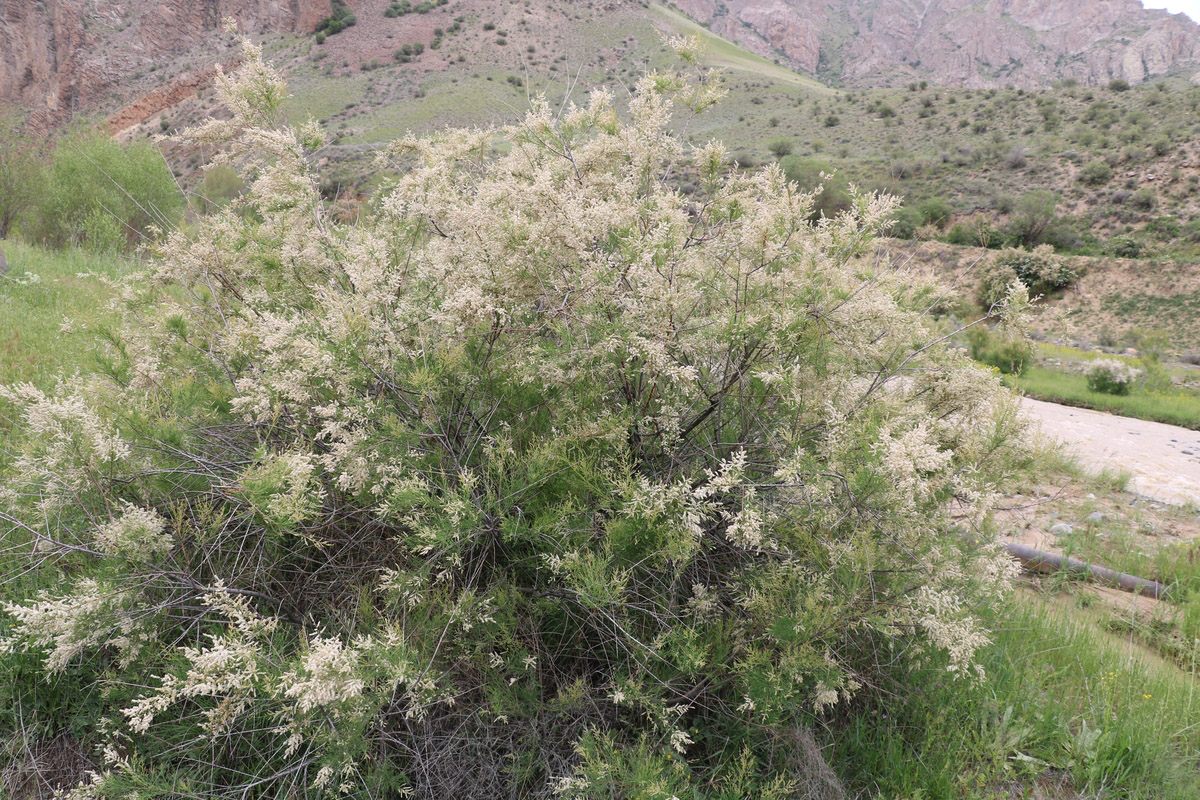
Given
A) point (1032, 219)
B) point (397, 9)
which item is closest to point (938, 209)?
point (1032, 219)

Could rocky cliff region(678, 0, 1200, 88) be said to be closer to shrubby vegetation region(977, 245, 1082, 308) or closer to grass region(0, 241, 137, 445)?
shrubby vegetation region(977, 245, 1082, 308)

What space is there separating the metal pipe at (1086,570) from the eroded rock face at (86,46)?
262 feet

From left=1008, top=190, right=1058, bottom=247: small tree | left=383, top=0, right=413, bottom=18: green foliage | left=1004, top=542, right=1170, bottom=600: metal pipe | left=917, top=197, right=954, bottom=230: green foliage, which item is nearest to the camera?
left=1004, top=542, right=1170, bottom=600: metal pipe

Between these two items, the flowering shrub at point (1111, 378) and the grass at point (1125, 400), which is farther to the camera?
the flowering shrub at point (1111, 378)

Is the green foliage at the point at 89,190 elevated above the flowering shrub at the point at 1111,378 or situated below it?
above

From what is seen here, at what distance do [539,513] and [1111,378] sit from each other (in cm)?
1786

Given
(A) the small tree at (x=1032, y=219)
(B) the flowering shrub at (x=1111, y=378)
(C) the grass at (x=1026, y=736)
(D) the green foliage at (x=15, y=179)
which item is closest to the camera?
(C) the grass at (x=1026, y=736)

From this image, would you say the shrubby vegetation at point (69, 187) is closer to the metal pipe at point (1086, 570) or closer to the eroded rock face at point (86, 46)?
the metal pipe at point (1086, 570)

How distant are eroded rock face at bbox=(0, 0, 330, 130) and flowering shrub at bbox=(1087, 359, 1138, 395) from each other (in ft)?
257

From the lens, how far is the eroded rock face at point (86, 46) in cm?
6431

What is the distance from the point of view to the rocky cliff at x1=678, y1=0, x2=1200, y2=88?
132m

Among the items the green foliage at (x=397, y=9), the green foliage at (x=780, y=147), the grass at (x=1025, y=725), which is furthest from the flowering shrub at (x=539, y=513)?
the green foliage at (x=397, y=9)

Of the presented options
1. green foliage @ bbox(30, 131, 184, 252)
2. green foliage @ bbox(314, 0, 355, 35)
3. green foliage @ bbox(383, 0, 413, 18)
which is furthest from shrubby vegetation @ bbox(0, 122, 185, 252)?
green foliage @ bbox(383, 0, 413, 18)

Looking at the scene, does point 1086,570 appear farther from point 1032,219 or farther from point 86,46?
point 86,46
